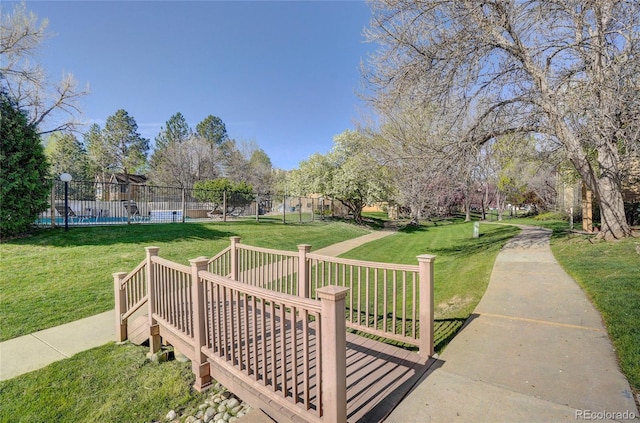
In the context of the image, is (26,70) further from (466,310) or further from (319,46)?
(466,310)

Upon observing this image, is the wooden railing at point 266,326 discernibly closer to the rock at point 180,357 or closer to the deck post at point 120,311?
the deck post at point 120,311

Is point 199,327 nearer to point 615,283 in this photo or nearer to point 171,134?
point 615,283

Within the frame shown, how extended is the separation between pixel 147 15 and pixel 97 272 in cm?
796

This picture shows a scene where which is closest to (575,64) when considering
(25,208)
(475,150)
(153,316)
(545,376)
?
(475,150)

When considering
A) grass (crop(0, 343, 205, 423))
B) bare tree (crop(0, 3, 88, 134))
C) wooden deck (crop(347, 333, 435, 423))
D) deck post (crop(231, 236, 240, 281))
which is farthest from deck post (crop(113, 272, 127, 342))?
bare tree (crop(0, 3, 88, 134))

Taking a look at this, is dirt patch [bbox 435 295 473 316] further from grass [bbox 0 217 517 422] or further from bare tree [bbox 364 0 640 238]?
bare tree [bbox 364 0 640 238]

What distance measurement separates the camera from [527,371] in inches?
109

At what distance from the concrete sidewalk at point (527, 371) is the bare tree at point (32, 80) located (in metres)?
13.9

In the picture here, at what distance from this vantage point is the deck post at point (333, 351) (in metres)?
1.87

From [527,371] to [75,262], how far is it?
337 inches

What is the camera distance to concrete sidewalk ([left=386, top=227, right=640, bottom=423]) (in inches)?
86.4

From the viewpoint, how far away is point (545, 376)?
2.66 m

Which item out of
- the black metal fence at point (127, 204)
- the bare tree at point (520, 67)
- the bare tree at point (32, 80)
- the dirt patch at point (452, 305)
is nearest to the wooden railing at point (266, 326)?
the dirt patch at point (452, 305)

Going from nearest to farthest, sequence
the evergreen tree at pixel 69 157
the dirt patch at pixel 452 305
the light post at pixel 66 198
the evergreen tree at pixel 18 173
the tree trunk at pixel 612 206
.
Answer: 1. the dirt patch at pixel 452 305
2. the evergreen tree at pixel 18 173
3. the tree trunk at pixel 612 206
4. the light post at pixel 66 198
5. the evergreen tree at pixel 69 157
